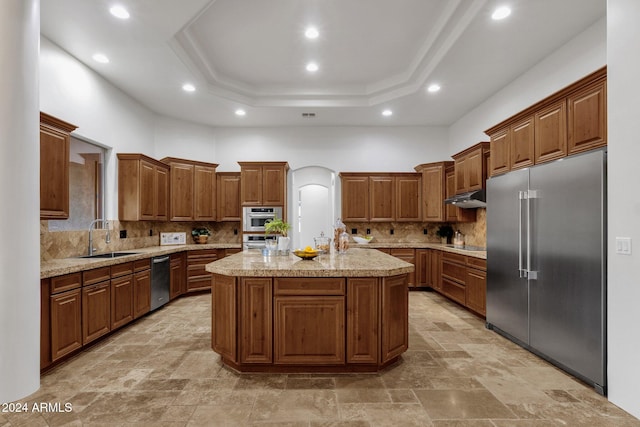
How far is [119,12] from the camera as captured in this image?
3.15 meters

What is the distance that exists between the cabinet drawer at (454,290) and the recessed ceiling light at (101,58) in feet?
18.6

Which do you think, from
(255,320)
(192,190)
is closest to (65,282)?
(255,320)

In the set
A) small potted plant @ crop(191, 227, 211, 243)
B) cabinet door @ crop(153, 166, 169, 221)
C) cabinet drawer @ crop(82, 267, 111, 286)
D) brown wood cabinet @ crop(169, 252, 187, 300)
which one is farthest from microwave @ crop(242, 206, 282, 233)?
cabinet drawer @ crop(82, 267, 111, 286)

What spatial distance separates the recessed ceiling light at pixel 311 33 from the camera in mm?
3830

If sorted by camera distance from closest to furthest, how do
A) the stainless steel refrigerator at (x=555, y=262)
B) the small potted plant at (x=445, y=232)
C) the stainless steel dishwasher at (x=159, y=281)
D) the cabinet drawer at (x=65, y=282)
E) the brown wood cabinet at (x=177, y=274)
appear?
the stainless steel refrigerator at (x=555, y=262) < the cabinet drawer at (x=65, y=282) < the stainless steel dishwasher at (x=159, y=281) < the brown wood cabinet at (x=177, y=274) < the small potted plant at (x=445, y=232)

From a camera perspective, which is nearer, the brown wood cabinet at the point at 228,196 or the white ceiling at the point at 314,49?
the white ceiling at the point at 314,49

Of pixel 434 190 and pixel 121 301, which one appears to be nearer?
pixel 121 301

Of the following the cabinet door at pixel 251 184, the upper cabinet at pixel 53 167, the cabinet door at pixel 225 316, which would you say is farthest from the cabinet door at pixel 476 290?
the upper cabinet at pixel 53 167

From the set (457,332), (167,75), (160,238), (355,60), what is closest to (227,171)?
(160,238)

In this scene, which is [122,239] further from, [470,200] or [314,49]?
[470,200]

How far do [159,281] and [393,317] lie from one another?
3.61m

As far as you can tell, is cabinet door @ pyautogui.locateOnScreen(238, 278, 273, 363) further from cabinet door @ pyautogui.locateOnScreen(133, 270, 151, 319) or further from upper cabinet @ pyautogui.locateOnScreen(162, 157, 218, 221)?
upper cabinet @ pyautogui.locateOnScreen(162, 157, 218, 221)

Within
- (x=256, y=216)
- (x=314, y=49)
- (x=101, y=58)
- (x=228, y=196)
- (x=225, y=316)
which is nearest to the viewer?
(x=225, y=316)

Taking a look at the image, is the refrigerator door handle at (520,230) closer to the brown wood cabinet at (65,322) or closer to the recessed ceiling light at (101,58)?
the brown wood cabinet at (65,322)
